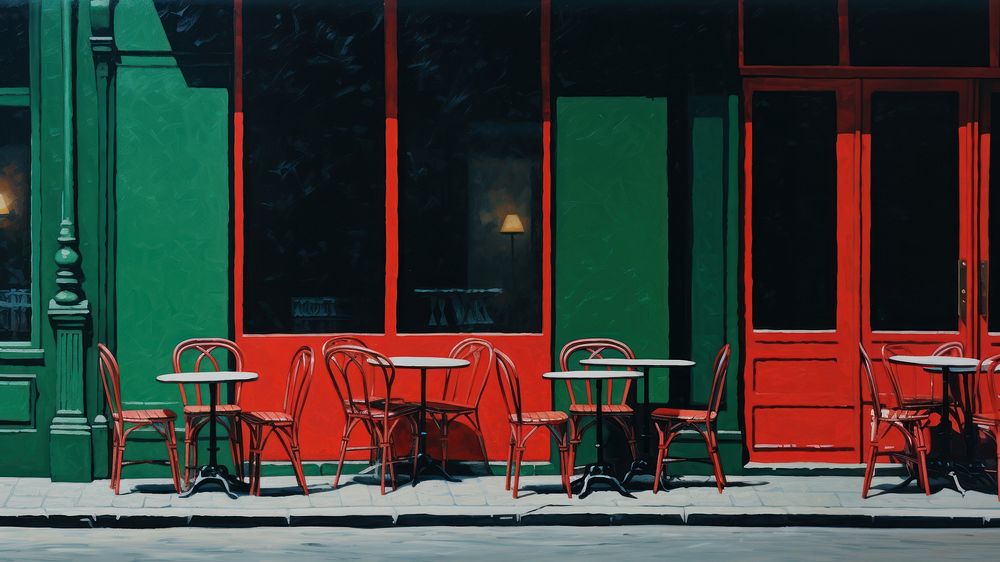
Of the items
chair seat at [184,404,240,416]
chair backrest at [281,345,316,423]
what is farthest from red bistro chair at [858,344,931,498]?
chair seat at [184,404,240,416]

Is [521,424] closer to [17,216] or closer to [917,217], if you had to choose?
[917,217]

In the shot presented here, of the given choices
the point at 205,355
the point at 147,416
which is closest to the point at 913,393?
the point at 205,355

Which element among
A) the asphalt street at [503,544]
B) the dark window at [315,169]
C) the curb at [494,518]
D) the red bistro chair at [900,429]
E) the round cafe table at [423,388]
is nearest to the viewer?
the asphalt street at [503,544]

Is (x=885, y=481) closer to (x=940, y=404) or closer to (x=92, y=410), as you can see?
(x=940, y=404)

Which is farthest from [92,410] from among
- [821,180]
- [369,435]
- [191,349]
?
[821,180]

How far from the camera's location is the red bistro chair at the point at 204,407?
948 cm

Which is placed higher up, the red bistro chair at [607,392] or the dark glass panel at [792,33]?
the dark glass panel at [792,33]

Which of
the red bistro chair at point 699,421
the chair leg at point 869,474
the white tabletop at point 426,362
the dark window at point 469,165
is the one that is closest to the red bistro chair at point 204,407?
the white tabletop at point 426,362

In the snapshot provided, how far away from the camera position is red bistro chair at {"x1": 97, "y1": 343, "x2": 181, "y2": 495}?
30.3 feet

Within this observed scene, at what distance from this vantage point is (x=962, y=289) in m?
10.5

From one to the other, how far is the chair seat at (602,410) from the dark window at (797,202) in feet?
4.36

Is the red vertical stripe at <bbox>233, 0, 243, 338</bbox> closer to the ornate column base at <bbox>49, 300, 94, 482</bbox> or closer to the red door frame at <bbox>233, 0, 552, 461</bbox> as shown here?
the red door frame at <bbox>233, 0, 552, 461</bbox>

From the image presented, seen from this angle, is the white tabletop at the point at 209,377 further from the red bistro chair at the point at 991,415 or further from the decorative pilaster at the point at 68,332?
the red bistro chair at the point at 991,415

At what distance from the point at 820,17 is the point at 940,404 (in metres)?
2.94
